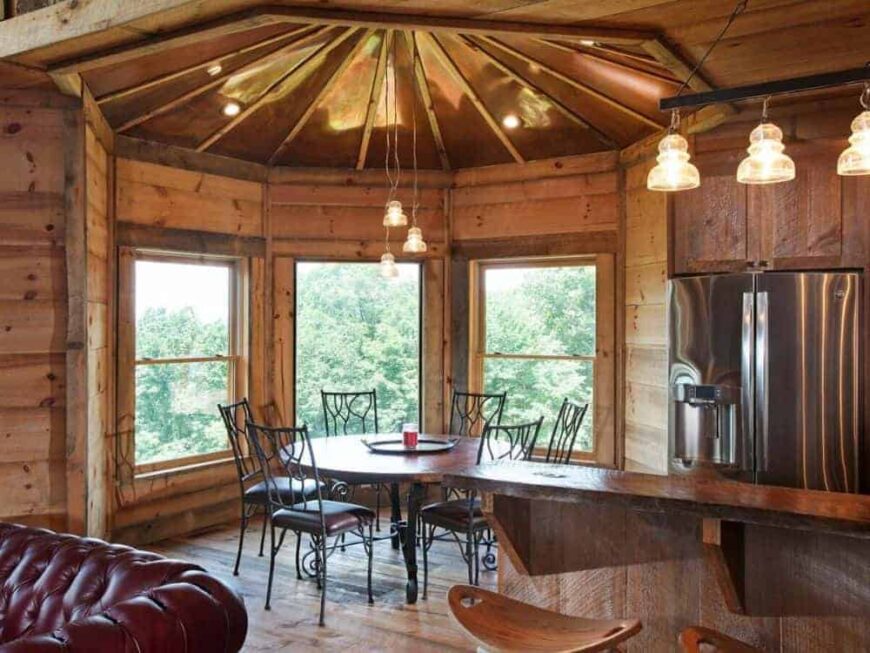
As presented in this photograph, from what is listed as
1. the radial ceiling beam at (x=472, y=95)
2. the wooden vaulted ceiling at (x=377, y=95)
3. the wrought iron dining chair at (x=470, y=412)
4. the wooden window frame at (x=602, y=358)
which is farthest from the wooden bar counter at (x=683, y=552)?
the wrought iron dining chair at (x=470, y=412)

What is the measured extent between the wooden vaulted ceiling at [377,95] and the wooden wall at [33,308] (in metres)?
0.42

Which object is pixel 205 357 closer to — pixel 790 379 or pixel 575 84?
pixel 575 84

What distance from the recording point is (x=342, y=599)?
3990mm

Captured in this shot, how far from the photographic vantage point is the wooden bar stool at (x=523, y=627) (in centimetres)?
186

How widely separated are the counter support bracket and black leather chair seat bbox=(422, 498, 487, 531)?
6.46ft

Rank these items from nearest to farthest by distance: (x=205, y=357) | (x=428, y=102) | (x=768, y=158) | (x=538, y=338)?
(x=768, y=158) → (x=428, y=102) → (x=205, y=357) → (x=538, y=338)

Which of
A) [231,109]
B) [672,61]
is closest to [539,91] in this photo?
[672,61]

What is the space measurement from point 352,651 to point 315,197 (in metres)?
3.53

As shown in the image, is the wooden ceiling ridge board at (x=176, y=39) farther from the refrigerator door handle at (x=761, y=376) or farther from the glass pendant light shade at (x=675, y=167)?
the refrigerator door handle at (x=761, y=376)

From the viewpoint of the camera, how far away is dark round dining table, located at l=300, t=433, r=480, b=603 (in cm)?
377

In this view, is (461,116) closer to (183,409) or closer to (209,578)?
(183,409)

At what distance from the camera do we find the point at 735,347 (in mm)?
3947

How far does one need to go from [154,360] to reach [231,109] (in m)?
1.75

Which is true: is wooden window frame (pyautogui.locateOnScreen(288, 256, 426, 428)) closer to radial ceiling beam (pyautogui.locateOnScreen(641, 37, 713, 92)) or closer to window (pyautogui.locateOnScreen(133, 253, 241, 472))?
window (pyautogui.locateOnScreen(133, 253, 241, 472))
